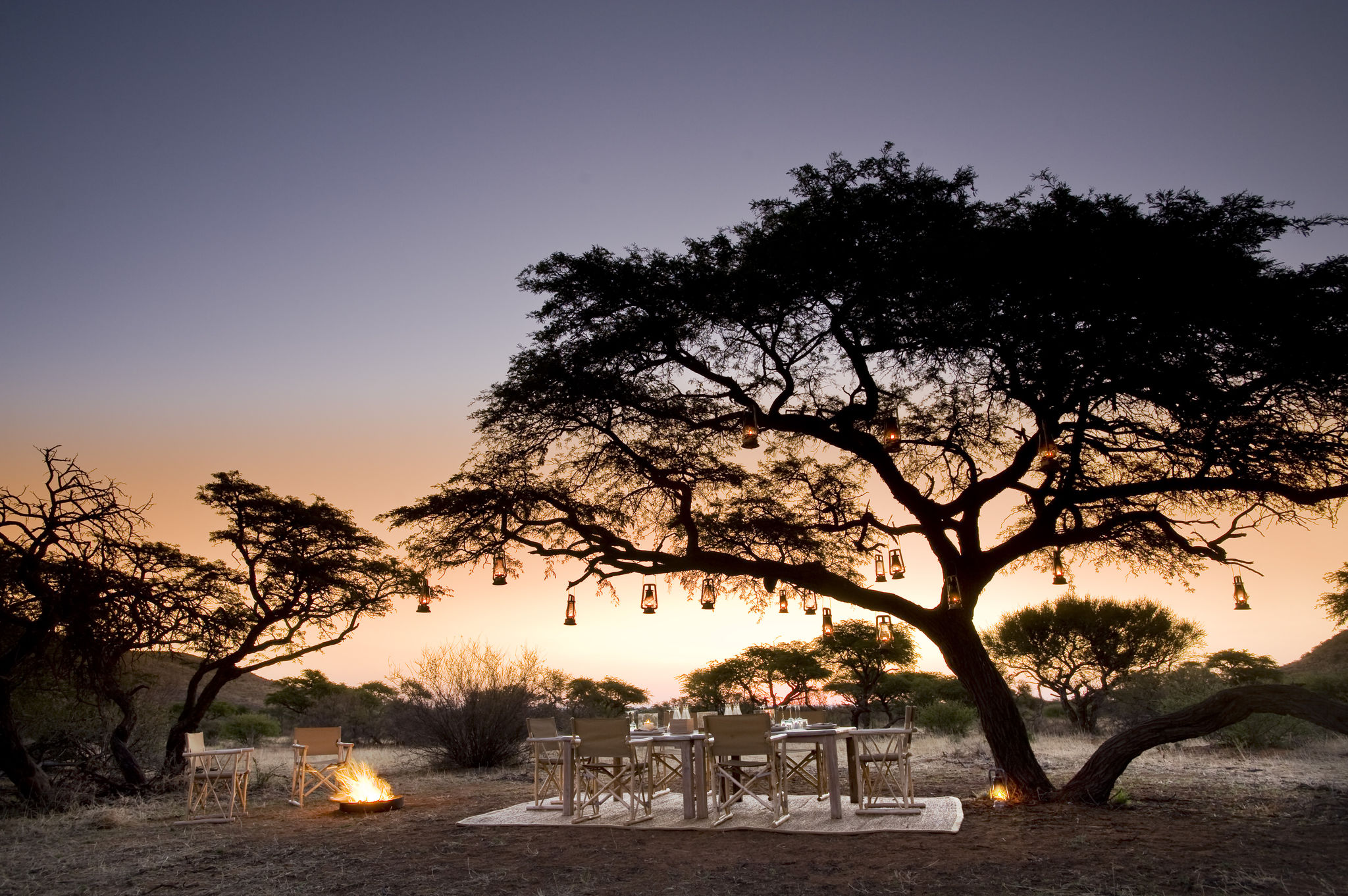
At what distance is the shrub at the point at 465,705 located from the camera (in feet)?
41.3

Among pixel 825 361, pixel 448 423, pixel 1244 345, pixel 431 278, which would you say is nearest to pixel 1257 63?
pixel 1244 345

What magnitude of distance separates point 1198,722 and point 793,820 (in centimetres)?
334

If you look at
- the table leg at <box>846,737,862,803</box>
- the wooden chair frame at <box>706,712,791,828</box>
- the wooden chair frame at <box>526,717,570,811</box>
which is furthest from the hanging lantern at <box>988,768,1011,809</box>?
the wooden chair frame at <box>526,717,570,811</box>

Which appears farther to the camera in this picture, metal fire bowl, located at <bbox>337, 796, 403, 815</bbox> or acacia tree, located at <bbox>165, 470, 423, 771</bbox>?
acacia tree, located at <bbox>165, 470, 423, 771</bbox>

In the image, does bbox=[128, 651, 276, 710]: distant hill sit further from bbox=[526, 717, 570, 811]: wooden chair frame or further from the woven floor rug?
the woven floor rug

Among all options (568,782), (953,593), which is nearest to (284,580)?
(568,782)

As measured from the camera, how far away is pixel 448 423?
476 inches

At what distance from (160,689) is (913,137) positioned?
1756 centimetres

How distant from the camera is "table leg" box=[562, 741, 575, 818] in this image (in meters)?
7.25

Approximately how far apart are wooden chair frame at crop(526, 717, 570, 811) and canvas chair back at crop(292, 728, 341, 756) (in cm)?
216

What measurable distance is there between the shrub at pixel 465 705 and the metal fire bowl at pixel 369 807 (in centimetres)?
450

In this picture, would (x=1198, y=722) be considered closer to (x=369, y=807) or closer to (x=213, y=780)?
(x=369, y=807)

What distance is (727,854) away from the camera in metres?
5.34

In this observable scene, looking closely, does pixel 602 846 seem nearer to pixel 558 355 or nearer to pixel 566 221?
pixel 558 355
